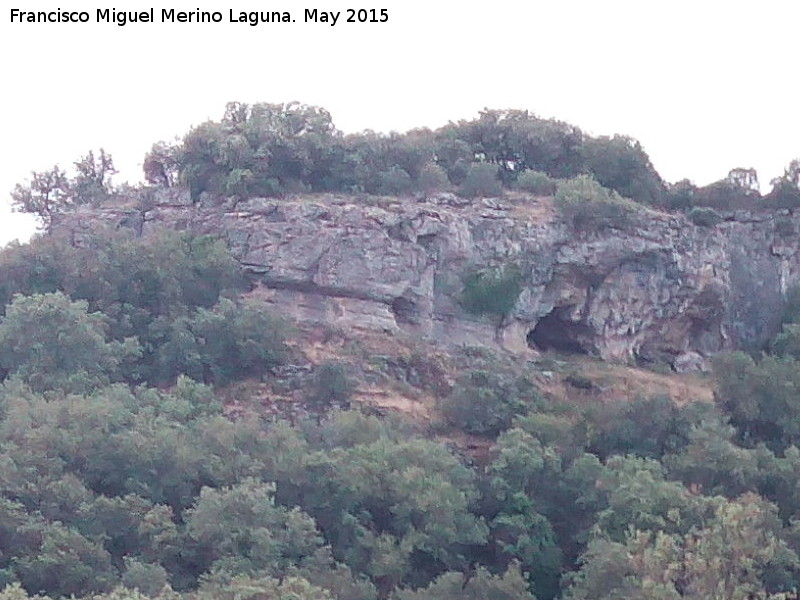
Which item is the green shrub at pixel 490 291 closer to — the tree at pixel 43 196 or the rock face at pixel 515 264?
the rock face at pixel 515 264

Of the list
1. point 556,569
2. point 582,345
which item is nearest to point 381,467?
point 556,569

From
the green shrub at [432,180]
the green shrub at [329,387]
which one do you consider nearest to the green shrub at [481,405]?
the green shrub at [329,387]

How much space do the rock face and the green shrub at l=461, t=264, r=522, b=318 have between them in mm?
263

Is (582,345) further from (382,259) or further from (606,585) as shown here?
(606,585)

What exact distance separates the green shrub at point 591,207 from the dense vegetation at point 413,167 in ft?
0.09

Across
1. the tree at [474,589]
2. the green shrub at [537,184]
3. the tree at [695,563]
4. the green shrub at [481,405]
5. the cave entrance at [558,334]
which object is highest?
the green shrub at [537,184]

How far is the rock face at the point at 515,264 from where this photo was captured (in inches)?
1359

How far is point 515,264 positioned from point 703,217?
7.50m

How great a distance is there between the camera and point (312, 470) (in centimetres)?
2772

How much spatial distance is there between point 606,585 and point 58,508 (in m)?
10.1

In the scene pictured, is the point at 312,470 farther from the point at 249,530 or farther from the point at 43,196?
the point at 43,196

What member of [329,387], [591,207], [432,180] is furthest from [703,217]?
[329,387]

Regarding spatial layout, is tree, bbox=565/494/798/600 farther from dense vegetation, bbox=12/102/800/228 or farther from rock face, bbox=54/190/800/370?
dense vegetation, bbox=12/102/800/228

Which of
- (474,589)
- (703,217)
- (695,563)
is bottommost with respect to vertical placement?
(474,589)
